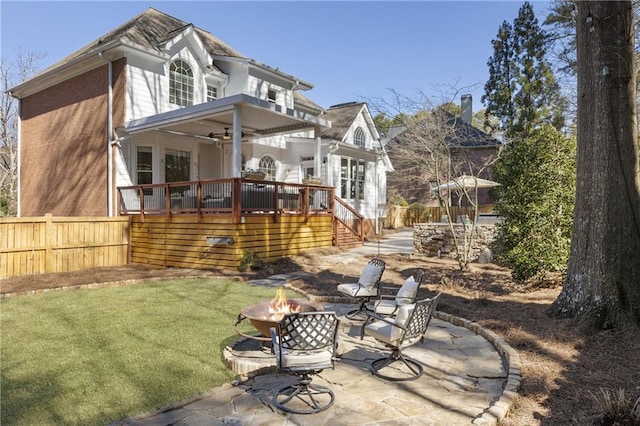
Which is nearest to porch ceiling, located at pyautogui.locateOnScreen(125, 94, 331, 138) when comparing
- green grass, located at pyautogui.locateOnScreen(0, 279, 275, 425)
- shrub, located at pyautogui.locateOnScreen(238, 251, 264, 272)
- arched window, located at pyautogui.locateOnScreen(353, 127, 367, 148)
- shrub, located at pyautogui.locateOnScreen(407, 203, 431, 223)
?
shrub, located at pyautogui.locateOnScreen(238, 251, 264, 272)

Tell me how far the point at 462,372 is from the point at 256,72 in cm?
1532

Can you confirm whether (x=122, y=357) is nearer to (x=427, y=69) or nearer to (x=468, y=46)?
(x=427, y=69)

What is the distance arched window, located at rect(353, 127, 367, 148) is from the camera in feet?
72.1

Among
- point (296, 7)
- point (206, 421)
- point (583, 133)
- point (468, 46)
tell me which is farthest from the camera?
point (468, 46)

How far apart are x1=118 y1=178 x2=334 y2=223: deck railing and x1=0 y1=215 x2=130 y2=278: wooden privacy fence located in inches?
40.2

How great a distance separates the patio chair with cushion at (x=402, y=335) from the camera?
4090 millimetres

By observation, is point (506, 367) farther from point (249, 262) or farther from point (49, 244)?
point (49, 244)

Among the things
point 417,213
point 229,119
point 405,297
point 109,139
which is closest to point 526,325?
point 405,297

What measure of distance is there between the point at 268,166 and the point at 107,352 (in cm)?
1340

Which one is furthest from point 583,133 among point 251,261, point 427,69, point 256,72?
point 256,72

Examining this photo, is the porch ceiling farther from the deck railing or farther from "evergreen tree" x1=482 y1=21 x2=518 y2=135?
"evergreen tree" x1=482 y1=21 x2=518 y2=135

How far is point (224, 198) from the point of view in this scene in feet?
35.1

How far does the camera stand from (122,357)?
4395mm

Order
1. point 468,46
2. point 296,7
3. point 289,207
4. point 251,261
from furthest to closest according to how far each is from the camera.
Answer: point 468,46, point 296,7, point 289,207, point 251,261
